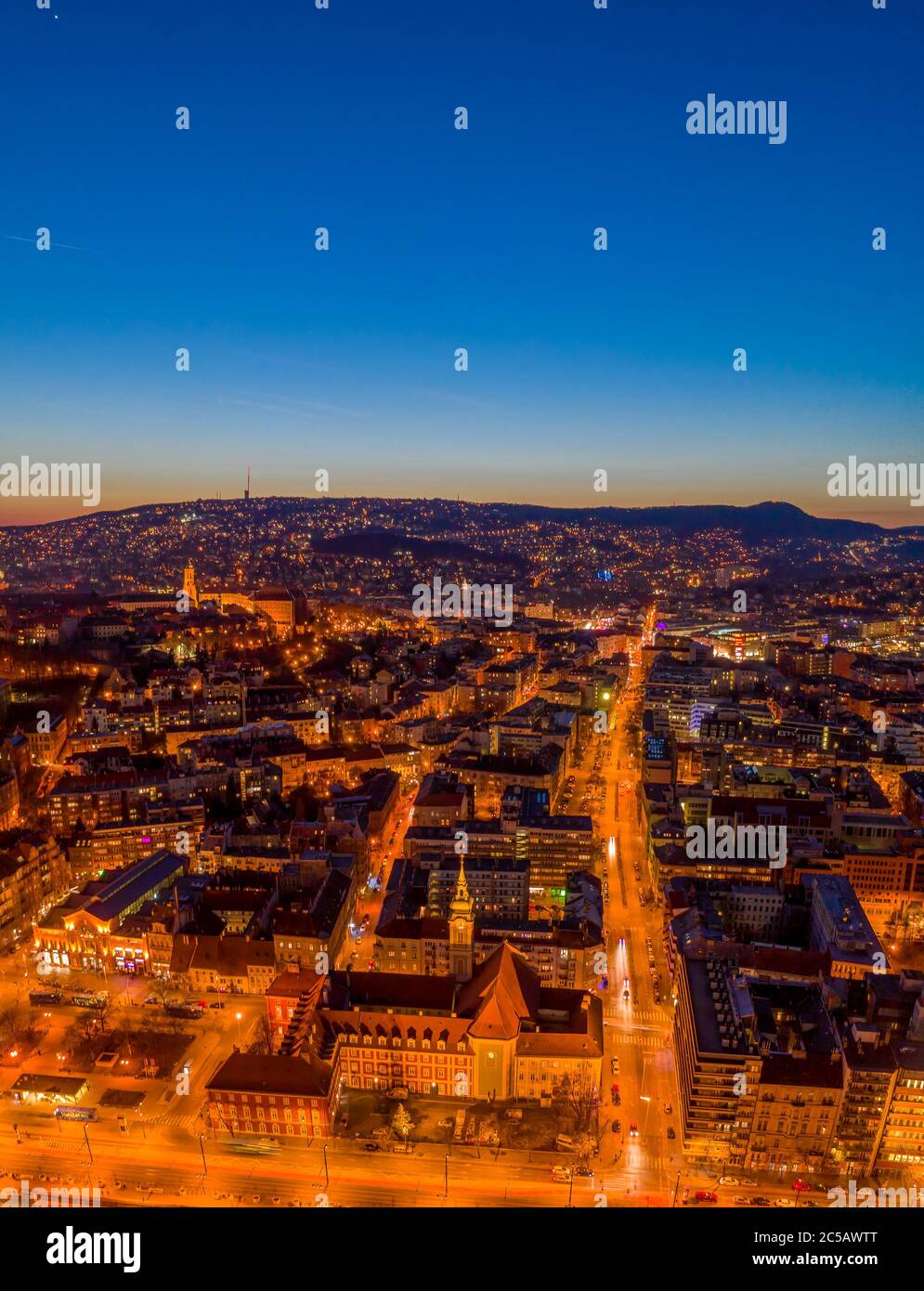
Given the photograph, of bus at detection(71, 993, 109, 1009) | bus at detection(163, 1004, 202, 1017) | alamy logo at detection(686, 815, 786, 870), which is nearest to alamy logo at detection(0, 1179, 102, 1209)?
bus at detection(163, 1004, 202, 1017)

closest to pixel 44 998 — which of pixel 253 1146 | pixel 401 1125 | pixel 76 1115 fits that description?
pixel 76 1115

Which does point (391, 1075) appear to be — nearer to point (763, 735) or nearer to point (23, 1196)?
point (23, 1196)

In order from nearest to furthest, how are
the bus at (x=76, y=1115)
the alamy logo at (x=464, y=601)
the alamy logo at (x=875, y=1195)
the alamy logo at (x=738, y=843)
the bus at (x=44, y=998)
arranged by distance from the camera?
the alamy logo at (x=875, y=1195) → the bus at (x=76, y=1115) → the bus at (x=44, y=998) → the alamy logo at (x=738, y=843) → the alamy logo at (x=464, y=601)

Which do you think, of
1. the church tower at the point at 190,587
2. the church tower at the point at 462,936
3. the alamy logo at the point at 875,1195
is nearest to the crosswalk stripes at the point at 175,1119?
the church tower at the point at 462,936

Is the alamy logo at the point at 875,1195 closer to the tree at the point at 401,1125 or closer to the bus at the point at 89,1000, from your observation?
the tree at the point at 401,1125

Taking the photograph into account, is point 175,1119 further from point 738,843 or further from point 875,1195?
point 738,843

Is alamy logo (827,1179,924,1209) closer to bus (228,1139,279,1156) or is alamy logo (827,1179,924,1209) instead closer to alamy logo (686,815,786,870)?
bus (228,1139,279,1156)
